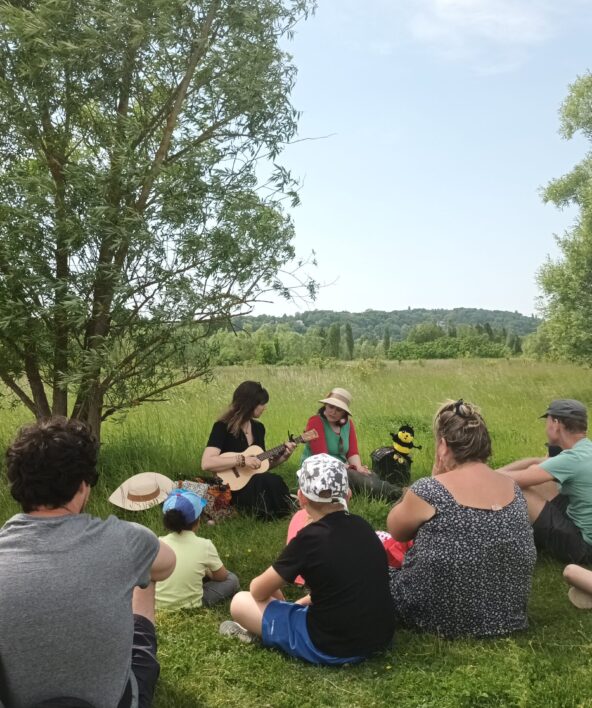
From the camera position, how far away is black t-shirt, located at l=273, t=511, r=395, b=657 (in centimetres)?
345

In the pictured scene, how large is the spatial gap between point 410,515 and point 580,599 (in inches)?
60.2

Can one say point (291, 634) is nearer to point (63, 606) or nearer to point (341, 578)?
point (341, 578)

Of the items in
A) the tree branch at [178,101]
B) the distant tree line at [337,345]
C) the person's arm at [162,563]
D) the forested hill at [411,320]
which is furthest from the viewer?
the forested hill at [411,320]

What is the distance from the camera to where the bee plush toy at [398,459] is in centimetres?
727

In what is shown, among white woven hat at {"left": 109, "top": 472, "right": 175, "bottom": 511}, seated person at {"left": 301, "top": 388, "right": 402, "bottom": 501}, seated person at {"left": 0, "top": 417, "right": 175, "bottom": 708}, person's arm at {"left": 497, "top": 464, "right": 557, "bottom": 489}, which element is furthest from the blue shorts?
seated person at {"left": 301, "top": 388, "right": 402, "bottom": 501}

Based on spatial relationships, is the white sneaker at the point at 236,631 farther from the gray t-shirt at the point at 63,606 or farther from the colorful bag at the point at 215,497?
the colorful bag at the point at 215,497

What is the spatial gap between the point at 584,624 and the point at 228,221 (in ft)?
15.7

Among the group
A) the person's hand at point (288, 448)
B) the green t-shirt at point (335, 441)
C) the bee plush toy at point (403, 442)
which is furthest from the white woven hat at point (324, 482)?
the bee plush toy at point (403, 442)

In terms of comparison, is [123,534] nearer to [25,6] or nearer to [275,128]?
[275,128]

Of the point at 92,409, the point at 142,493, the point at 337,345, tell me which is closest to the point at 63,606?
the point at 142,493

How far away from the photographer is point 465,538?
12.0 feet

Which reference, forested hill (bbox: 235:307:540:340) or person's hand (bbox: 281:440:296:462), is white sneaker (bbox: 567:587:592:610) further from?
forested hill (bbox: 235:307:540:340)

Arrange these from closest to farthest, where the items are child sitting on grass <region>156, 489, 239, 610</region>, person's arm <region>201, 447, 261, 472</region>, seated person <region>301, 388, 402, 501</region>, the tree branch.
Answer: child sitting on grass <region>156, 489, 239, 610</region> < person's arm <region>201, 447, 261, 472</region> < the tree branch < seated person <region>301, 388, 402, 501</region>

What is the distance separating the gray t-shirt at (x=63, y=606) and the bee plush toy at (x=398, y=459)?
16.7ft
